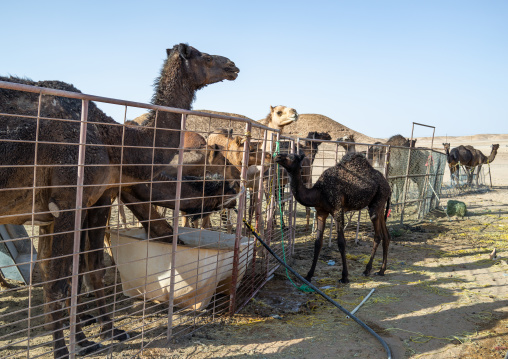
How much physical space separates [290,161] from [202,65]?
195 centimetres

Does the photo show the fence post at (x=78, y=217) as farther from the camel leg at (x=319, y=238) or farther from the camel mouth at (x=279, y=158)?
the camel leg at (x=319, y=238)

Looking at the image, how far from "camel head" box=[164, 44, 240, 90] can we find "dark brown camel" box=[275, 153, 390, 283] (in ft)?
5.48

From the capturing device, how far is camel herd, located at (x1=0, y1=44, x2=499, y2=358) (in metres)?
3.47

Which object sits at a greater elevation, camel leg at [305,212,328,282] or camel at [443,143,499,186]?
camel at [443,143,499,186]

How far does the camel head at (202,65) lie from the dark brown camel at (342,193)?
1671 millimetres

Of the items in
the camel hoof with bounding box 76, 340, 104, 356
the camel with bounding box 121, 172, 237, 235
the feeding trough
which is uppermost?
the camel with bounding box 121, 172, 237, 235

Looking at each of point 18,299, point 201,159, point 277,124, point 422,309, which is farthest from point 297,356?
point 277,124

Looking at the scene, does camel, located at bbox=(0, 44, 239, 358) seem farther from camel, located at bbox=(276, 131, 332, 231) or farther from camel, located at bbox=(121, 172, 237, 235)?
camel, located at bbox=(276, 131, 332, 231)

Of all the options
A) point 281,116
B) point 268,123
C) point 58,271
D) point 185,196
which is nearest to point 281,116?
point 281,116

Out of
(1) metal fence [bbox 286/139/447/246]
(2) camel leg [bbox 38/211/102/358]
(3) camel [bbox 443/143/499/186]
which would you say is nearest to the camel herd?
(2) camel leg [bbox 38/211/102/358]

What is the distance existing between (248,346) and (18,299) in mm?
3364

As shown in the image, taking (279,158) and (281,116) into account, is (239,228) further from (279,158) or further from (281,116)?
(281,116)

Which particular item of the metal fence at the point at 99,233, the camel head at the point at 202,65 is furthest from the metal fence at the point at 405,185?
the camel head at the point at 202,65

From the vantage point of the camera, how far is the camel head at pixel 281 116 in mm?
11055
